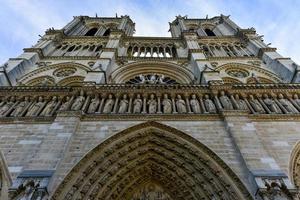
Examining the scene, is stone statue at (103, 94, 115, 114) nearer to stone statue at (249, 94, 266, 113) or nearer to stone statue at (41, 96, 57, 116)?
stone statue at (41, 96, 57, 116)

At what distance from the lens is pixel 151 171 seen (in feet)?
27.3

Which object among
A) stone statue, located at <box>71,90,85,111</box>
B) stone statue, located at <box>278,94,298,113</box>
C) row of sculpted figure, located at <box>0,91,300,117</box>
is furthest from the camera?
stone statue, located at <box>278,94,298,113</box>

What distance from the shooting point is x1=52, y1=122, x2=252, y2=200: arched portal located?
685 centimetres

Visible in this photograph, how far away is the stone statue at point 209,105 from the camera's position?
30.3 ft

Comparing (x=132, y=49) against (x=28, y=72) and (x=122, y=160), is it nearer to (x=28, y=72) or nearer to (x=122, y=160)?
(x=28, y=72)

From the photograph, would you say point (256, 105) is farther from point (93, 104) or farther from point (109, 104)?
point (93, 104)

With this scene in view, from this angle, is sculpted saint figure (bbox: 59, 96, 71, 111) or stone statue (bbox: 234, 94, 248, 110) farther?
stone statue (bbox: 234, 94, 248, 110)

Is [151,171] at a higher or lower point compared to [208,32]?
lower

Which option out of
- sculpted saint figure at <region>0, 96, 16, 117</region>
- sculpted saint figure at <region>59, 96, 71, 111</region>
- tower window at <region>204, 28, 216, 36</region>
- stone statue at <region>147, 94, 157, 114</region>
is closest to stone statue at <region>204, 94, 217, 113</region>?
stone statue at <region>147, 94, 157, 114</region>

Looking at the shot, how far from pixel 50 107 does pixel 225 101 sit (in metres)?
6.06

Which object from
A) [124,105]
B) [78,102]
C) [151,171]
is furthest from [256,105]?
[78,102]

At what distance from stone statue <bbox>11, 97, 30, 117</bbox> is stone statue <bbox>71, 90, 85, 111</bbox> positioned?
1.79 meters

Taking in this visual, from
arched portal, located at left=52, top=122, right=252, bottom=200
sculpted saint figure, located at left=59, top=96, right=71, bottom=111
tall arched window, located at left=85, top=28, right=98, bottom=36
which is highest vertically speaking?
tall arched window, located at left=85, top=28, right=98, bottom=36

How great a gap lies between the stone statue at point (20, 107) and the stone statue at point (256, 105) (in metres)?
7.94
